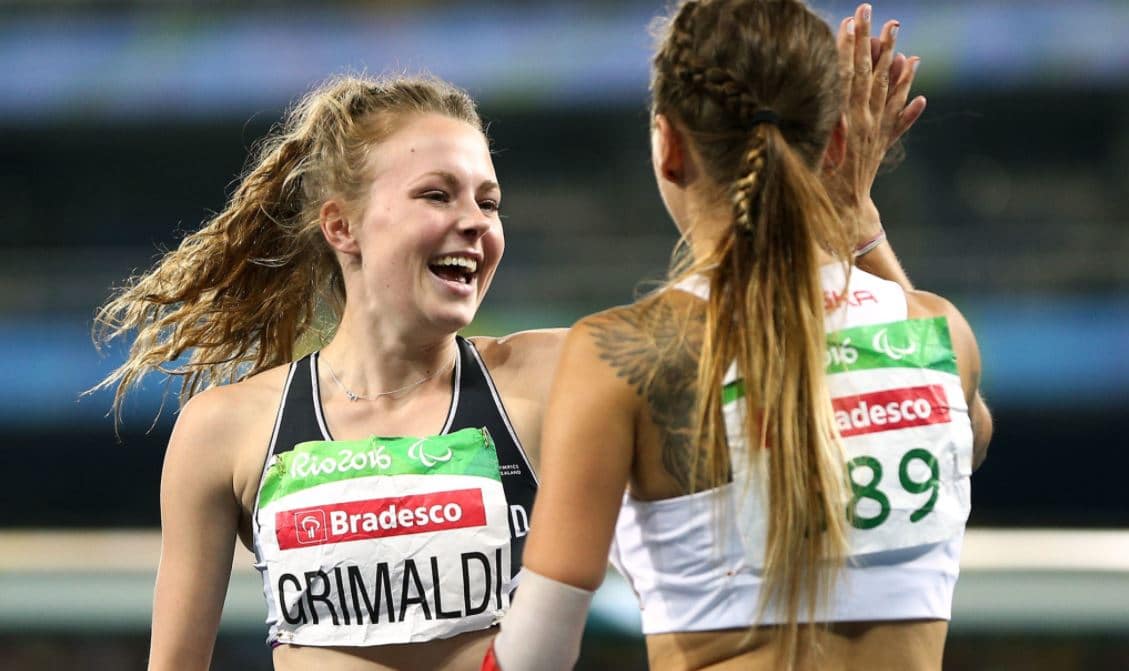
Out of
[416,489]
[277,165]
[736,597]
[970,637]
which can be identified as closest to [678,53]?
[736,597]

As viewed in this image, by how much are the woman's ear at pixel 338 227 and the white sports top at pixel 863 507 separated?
36.0 inches

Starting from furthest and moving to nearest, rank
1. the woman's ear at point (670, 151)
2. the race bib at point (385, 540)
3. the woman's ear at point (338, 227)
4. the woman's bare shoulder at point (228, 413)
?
the woman's ear at point (338, 227) → the woman's bare shoulder at point (228, 413) → the race bib at point (385, 540) → the woman's ear at point (670, 151)

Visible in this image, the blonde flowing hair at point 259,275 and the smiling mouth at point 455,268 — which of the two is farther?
the blonde flowing hair at point 259,275

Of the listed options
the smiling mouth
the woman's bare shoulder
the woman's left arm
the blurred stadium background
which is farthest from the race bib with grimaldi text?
the blurred stadium background

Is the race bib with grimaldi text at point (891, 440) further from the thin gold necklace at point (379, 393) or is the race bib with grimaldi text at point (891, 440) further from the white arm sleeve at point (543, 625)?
the thin gold necklace at point (379, 393)

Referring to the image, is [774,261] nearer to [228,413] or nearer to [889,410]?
[889,410]

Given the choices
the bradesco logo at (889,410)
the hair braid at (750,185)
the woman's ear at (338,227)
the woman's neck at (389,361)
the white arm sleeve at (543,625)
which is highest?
the woman's ear at (338,227)

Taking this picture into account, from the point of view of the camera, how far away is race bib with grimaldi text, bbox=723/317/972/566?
133 cm

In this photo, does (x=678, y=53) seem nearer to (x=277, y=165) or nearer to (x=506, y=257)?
(x=277, y=165)

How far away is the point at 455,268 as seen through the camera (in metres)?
2.13

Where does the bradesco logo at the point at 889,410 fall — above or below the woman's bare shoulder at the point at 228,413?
below

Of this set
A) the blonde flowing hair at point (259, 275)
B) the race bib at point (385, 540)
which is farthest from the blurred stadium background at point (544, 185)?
the race bib at point (385, 540)

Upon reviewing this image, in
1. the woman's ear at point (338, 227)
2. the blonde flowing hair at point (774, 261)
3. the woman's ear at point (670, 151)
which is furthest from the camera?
the woman's ear at point (338, 227)

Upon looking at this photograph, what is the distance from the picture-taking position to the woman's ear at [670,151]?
4.62 ft
